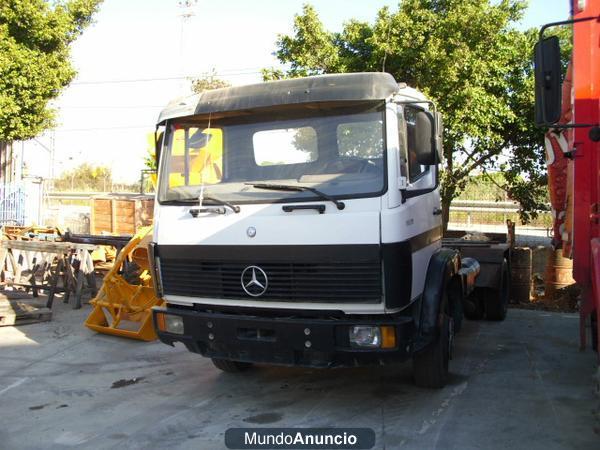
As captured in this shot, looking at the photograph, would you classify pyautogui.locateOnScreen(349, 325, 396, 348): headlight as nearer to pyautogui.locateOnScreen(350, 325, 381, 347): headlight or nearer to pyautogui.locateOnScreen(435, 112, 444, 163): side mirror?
pyautogui.locateOnScreen(350, 325, 381, 347): headlight

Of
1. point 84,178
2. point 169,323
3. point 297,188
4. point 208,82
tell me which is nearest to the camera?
point 297,188

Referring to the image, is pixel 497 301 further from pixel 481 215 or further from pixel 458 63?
pixel 481 215

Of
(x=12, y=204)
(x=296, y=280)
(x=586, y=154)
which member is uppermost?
(x=586, y=154)

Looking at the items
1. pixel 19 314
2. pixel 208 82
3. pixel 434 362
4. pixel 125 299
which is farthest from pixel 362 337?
pixel 208 82

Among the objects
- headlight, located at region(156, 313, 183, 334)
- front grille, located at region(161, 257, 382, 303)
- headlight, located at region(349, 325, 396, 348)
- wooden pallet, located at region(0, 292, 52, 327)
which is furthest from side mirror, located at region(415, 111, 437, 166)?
wooden pallet, located at region(0, 292, 52, 327)

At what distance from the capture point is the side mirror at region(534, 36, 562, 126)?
3402mm

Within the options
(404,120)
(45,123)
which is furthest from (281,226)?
(45,123)

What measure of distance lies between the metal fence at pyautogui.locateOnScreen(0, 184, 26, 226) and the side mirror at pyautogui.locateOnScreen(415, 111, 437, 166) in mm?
15993

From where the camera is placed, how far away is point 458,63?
10203 mm

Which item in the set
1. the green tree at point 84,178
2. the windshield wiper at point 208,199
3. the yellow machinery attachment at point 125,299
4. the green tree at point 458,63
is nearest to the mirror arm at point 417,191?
the windshield wiper at point 208,199

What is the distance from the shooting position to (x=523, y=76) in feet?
34.9

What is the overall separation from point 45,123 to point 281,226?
42.3 feet

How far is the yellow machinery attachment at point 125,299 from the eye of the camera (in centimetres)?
719

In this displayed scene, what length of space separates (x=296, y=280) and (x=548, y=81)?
2.09 m
